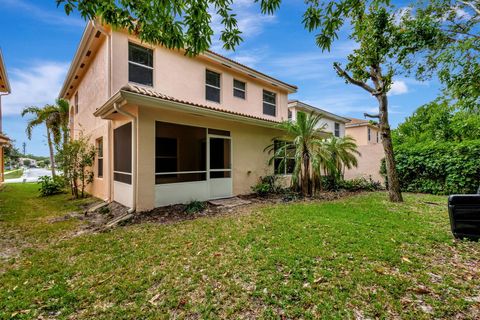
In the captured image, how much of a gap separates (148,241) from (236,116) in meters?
5.13

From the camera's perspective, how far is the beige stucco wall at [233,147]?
6512 millimetres

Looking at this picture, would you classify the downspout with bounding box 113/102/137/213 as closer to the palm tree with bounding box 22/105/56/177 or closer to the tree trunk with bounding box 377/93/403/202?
the tree trunk with bounding box 377/93/403/202

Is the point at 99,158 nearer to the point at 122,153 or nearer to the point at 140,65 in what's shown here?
the point at 122,153

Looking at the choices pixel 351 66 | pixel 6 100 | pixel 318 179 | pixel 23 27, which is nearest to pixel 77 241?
pixel 23 27

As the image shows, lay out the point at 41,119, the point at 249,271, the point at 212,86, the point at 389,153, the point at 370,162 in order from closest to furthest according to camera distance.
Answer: the point at 249,271, the point at 389,153, the point at 212,86, the point at 370,162, the point at 41,119

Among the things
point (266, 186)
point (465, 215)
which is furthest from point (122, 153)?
point (465, 215)

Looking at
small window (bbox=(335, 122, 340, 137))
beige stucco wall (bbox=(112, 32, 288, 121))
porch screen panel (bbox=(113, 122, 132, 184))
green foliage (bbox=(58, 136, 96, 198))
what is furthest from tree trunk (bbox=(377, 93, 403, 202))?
small window (bbox=(335, 122, 340, 137))

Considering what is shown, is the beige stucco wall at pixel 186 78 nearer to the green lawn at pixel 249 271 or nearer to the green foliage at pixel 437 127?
the green lawn at pixel 249 271

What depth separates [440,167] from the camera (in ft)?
30.9

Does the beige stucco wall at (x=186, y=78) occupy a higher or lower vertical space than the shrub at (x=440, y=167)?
higher

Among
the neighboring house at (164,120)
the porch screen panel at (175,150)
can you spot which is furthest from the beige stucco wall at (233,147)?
the porch screen panel at (175,150)

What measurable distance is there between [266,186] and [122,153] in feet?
18.5

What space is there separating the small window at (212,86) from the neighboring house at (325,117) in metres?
7.89

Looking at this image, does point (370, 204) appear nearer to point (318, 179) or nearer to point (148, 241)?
point (318, 179)
